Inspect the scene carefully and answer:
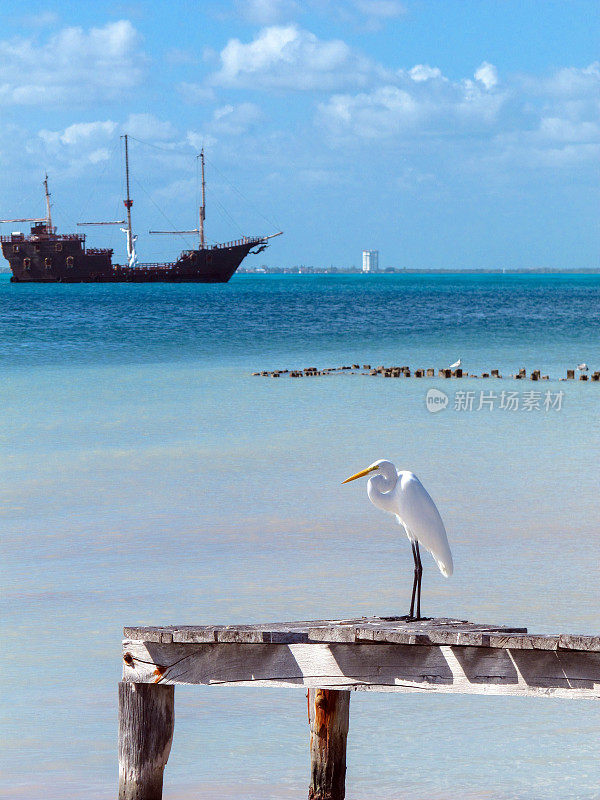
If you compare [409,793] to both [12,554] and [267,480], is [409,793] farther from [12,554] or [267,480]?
[267,480]

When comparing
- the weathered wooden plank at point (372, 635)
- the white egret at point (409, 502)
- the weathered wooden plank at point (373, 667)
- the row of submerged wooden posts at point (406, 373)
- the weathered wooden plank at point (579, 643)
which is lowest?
the row of submerged wooden posts at point (406, 373)

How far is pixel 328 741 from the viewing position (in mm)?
4953

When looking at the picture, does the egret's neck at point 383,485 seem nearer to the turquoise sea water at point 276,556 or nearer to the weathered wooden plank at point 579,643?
the turquoise sea water at point 276,556

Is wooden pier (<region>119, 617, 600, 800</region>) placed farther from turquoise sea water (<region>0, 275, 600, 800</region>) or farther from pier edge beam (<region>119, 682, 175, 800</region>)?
turquoise sea water (<region>0, 275, 600, 800</region>)

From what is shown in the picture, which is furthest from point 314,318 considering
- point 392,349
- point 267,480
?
point 267,480

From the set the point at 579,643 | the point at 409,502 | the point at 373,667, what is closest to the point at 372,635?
the point at 373,667

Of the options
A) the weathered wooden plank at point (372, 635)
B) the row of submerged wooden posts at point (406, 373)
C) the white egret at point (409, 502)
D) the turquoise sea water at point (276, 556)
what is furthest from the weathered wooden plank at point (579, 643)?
the row of submerged wooden posts at point (406, 373)

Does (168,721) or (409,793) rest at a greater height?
(168,721)

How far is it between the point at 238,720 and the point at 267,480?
7.80 metres

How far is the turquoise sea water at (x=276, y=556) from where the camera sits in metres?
5.71

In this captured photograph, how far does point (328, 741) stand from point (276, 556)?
16.1 ft

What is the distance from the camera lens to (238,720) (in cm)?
615

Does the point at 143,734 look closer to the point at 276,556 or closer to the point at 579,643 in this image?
the point at 579,643

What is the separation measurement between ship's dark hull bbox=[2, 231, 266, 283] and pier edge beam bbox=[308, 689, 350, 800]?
11390 cm
